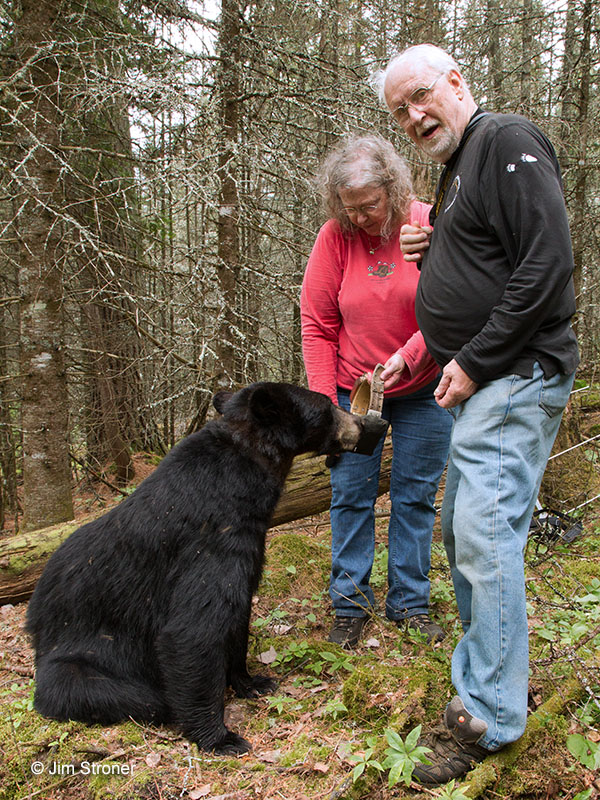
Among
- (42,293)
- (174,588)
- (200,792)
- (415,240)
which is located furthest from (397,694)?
(42,293)

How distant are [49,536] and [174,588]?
219cm

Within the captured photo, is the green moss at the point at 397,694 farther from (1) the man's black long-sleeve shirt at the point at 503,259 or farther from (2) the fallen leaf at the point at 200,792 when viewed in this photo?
(1) the man's black long-sleeve shirt at the point at 503,259

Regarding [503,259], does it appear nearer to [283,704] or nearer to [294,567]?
[283,704]

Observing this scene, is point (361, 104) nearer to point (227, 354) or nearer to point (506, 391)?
point (227, 354)

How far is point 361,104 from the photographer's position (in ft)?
19.4

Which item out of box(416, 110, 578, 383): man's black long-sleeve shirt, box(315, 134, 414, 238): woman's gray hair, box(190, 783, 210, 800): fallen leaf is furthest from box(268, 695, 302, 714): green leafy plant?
box(315, 134, 414, 238): woman's gray hair

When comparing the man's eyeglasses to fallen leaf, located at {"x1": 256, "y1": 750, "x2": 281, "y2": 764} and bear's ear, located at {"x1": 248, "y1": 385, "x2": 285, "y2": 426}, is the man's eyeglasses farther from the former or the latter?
fallen leaf, located at {"x1": 256, "y1": 750, "x2": 281, "y2": 764}

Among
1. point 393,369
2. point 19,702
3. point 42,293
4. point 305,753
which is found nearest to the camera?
point 305,753

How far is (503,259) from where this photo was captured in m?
2.23

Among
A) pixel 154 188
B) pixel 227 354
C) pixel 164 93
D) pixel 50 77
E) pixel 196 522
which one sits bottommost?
pixel 196 522

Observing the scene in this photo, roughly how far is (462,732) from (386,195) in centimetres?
281

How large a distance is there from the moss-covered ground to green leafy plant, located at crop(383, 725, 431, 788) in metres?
0.08

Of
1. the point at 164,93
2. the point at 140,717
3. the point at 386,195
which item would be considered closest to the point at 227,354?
the point at 164,93

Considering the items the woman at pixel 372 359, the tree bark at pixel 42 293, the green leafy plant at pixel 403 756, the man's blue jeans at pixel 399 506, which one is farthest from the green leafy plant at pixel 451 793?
the tree bark at pixel 42 293
